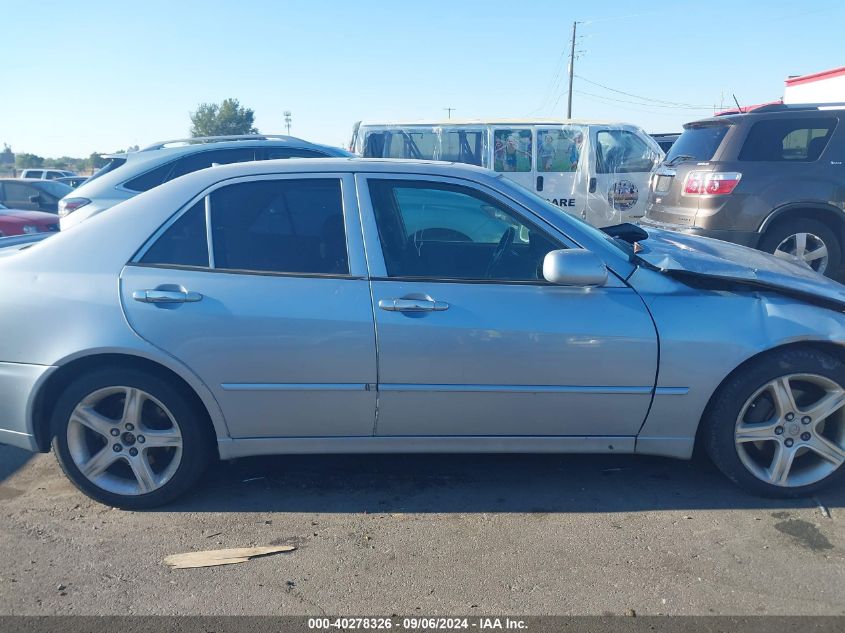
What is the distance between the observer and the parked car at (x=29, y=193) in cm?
1341

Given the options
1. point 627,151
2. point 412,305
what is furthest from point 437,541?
point 627,151

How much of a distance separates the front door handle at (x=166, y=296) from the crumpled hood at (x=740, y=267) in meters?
2.21

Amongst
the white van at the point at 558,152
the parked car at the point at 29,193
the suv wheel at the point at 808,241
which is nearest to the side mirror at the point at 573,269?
the suv wheel at the point at 808,241

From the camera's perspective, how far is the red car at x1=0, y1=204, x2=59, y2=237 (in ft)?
32.3

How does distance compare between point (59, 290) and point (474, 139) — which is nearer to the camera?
point (59, 290)

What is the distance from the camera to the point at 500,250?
3527 millimetres

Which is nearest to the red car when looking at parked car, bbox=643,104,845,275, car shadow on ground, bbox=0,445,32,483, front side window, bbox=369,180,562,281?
car shadow on ground, bbox=0,445,32,483

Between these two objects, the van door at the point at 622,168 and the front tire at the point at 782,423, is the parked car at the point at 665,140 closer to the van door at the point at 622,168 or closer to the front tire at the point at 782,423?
the van door at the point at 622,168

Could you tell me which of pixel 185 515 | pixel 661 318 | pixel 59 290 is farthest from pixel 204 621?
pixel 661 318

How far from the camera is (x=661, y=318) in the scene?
3.19 metres

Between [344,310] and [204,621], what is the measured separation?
54.9 inches

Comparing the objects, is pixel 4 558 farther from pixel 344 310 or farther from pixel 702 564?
pixel 702 564

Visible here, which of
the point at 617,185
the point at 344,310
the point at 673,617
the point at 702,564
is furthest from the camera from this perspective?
the point at 617,185

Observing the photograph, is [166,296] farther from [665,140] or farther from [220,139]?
[665,140]
